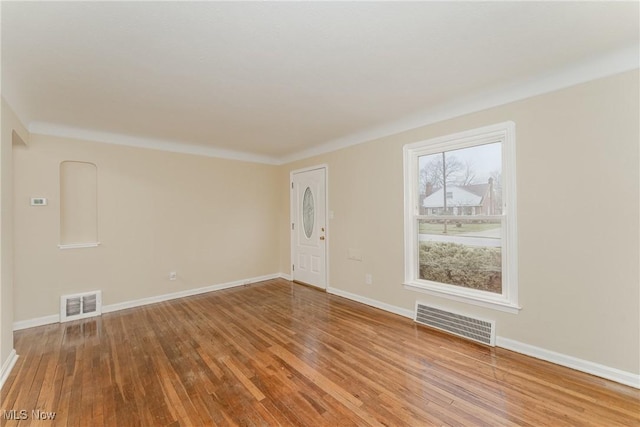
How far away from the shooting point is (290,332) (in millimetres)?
2969

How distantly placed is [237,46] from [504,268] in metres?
3.05

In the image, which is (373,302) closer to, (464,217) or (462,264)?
(462,264)

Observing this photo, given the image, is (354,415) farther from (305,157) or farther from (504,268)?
(305,157)

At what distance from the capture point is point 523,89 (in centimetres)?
247

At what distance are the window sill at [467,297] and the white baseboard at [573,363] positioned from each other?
12.0 inches

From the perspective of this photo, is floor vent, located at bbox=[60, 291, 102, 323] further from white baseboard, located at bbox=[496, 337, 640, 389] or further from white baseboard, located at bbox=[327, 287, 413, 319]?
white baseboard, located at bbox=[496, 337, 640, 389]

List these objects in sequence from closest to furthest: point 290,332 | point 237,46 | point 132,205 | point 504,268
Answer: point 237,46 < point 504,268 < point 290,332 < point 132,205

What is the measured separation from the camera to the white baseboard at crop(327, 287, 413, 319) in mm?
3387

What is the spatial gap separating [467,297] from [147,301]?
170 inches

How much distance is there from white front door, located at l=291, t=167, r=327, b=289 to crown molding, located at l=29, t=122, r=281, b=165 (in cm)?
103

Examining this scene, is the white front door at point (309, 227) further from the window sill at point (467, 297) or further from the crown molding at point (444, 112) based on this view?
the window sill at point (467, 297)

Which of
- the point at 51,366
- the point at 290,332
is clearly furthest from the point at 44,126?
the point at 290,332

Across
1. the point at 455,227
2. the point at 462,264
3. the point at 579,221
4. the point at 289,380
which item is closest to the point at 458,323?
the point at 462,264

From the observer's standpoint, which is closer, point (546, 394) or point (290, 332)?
point (546, 394)
